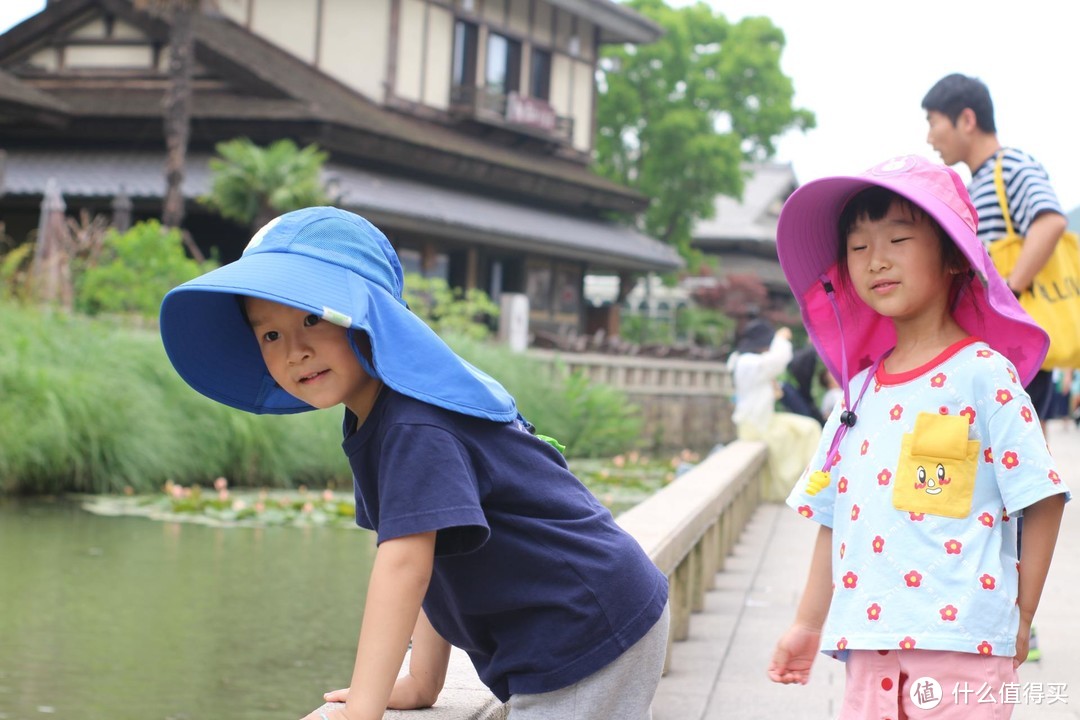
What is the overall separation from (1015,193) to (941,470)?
5.98 ft

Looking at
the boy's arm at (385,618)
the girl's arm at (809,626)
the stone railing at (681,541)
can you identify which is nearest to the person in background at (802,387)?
the stone railing at (681,541)

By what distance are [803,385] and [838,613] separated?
9167 millimetres

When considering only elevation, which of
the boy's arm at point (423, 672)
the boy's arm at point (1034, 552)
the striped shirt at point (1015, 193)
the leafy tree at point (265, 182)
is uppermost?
the leafy tree at point (265, 182)

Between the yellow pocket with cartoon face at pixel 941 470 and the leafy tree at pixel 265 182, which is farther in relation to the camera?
the leafy tree at pixel 265 182

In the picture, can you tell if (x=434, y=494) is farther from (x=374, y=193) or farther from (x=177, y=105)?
(x=374, y=193)

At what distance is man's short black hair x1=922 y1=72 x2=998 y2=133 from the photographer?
12.6 feet

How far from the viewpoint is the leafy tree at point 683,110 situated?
98.8 feet

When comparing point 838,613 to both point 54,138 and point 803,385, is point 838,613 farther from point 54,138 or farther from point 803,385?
point 54,138

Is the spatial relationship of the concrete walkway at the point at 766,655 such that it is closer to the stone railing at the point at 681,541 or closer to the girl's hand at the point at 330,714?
the stone railing at the point at 681,541

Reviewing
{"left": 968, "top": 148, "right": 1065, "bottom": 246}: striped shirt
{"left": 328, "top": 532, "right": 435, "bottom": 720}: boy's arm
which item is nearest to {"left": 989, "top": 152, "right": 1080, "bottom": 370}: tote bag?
{"left": 968, "top": 148, "right": 1065, "bottom": 246}: striped shirt

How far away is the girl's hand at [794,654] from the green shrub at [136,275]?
11.0 m

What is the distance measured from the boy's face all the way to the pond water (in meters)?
2.36

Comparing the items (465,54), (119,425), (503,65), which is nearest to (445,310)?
(465,54)

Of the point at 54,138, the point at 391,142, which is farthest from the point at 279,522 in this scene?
the point at 54,138
